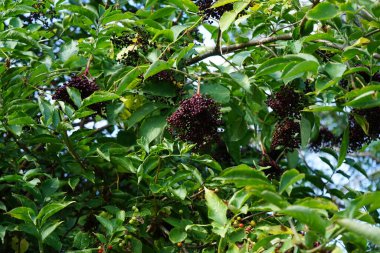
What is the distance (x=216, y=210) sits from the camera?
167 centimetres

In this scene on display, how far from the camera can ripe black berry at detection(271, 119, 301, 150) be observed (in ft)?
6.73

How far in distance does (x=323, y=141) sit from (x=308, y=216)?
67.9 inches

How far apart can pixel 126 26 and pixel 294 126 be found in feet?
2.48

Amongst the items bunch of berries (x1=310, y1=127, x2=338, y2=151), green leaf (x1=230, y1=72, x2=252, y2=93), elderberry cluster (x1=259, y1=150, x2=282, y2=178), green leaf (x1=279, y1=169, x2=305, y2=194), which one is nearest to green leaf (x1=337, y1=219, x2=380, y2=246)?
green leaf (x1=279, y1=169, x2=305, y2=194)

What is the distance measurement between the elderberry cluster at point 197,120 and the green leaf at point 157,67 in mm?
142

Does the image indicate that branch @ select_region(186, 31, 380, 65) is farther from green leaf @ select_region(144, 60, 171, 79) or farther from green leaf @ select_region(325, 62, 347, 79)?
green leaf @ select_region(325, 62, 347, 79)

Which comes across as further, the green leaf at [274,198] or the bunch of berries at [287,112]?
the bunch of berries at [287,112]

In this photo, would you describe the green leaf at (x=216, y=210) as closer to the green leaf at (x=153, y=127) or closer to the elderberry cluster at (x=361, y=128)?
the green leaf at (x=153, y=127)

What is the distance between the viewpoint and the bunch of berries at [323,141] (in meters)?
2.81

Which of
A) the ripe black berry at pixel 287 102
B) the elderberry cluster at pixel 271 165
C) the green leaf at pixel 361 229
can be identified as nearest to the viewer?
the green leaf at pixel 361 229

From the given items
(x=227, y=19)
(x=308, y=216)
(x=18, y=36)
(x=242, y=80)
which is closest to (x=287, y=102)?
(x=242, y=80)

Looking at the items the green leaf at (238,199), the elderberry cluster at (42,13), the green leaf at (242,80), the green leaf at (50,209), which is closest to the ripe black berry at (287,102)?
the green leaf at (242,80)

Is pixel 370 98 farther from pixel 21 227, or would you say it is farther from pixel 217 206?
pixel 21 227

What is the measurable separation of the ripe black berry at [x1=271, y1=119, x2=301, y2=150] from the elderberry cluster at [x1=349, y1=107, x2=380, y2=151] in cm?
17
